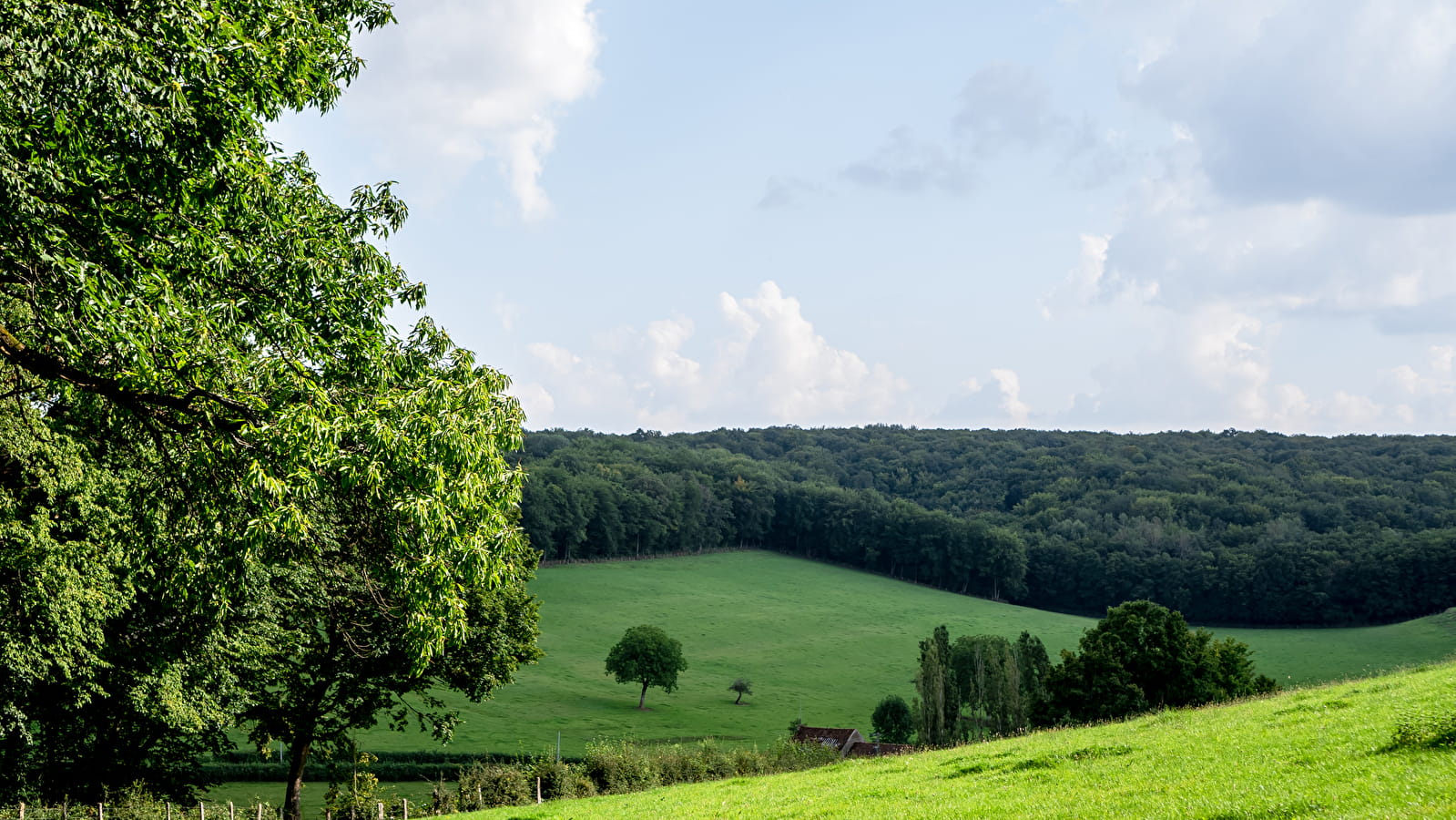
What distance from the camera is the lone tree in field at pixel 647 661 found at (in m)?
76.3

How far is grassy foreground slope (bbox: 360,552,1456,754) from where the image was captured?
6975cm

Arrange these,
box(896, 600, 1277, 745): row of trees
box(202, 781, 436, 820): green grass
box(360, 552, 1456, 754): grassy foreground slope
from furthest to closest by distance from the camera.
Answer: box(360, 552, 1456, 754): grassy foreground slope → box(896, 600, 1277, 745): row of trees → box(202, 781, 436, 820): green grass

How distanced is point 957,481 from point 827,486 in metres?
38.2

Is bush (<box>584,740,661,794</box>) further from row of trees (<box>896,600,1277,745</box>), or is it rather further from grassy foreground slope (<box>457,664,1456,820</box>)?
row of trees (<box>896,600,1277,745</box>)

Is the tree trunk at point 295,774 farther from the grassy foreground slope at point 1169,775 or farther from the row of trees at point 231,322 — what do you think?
the row of trees at point 231,322

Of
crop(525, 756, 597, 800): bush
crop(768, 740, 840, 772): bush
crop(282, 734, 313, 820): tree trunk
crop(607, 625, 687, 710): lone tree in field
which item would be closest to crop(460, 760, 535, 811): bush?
crop(525, 756, 597, 800): bush

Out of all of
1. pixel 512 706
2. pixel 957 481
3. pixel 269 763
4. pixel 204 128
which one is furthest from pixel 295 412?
pixel 957 481

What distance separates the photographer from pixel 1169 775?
1470cm

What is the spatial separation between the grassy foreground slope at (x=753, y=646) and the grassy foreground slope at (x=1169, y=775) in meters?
38.2

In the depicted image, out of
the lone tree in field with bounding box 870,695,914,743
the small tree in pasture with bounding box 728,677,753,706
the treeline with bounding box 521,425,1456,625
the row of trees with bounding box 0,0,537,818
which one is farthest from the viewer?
the treeline with bounding box 521,425,1456,625

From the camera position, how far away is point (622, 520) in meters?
133

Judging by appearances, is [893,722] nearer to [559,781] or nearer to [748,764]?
[748,764]

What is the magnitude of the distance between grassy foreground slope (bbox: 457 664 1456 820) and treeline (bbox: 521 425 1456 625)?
98.6 m

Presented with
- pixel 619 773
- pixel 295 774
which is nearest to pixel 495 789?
pixel 619 773
